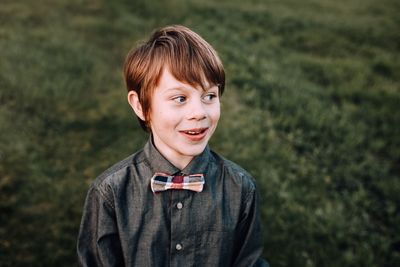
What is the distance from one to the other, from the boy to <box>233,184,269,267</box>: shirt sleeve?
0.23ft

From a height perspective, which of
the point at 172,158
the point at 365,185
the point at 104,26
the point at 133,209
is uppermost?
the point at 104,26

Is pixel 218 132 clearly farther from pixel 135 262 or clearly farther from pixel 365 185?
pixel 135 262

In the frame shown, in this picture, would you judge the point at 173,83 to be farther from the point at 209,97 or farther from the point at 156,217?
the point at 156,217

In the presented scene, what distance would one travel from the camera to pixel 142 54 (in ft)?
6.73

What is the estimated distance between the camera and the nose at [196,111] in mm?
1891

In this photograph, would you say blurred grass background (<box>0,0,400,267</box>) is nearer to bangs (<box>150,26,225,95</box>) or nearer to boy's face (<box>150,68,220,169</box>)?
boy's face (<box>150,68,220,169</box>)

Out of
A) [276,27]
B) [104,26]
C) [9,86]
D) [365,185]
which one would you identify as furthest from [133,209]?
[276,27]

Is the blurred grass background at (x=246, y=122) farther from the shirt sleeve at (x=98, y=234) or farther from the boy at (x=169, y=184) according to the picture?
the boy at (x=169, y=184)

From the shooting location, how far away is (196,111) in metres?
1.89

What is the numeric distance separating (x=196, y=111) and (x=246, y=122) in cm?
252

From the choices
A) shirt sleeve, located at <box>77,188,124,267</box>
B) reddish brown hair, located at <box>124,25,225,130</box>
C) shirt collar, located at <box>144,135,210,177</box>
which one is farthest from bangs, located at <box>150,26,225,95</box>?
shirt sleeve, located at <box>77,188,124,267</box>

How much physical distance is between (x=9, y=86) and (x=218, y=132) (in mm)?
2311

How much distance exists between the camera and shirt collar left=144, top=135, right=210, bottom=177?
206 centimetres

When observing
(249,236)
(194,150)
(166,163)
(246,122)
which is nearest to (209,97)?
(194,150)
